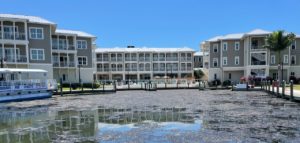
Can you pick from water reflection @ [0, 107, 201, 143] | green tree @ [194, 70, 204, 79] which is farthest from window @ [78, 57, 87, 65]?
green tree @ [194, 70, 204, 79]

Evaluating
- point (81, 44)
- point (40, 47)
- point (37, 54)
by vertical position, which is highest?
point (81, 44)

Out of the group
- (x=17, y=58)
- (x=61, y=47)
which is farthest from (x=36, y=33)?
(x=61, y=47)

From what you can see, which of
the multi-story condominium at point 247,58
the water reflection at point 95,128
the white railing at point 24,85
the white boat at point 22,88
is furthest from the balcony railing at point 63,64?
the water reflection at point 95,128

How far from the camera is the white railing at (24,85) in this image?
91.7ft

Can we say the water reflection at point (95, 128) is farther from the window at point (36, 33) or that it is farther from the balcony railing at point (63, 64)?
the balcony railing at point (63, 64)

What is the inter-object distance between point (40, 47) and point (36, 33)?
2.31 m

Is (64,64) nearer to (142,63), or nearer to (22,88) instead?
(22,88)

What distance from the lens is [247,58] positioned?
5109cm

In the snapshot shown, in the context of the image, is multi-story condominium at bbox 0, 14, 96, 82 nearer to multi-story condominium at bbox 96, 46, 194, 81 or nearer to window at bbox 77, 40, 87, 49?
window at bbox 77, 40, 87, 49

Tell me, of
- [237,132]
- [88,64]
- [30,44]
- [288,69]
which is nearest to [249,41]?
[288,69]

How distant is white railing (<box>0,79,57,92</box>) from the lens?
28.0 metres

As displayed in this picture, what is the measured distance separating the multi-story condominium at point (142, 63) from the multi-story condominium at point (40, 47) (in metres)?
26.1

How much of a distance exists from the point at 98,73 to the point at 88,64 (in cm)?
2650

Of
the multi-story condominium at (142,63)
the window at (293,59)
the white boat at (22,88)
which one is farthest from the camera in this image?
the multi-story condominium at (142,63)
